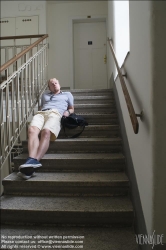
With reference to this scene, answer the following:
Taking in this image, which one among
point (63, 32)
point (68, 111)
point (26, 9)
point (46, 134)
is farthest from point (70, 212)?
point (26, 9)

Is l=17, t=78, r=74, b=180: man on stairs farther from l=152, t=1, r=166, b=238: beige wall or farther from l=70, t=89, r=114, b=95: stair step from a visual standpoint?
l=152, t=1, r=166, b=238: beige wall

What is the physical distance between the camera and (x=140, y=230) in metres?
1.22

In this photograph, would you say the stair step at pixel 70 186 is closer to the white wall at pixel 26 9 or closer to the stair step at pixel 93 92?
the stair step at pixel 93 92

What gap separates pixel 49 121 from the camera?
1.93m

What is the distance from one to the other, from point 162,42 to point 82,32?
3943 mm

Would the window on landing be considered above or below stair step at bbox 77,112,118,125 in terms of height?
above

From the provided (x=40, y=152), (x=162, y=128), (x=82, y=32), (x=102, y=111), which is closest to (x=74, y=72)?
(x=82, y=32)

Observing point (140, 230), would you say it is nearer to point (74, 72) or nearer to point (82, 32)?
point (74, 72)

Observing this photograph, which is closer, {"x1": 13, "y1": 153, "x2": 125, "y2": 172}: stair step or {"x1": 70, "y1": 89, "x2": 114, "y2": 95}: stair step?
{"x1": 13, "y1": 153, "x2": 125, "y2": 172}: stair step

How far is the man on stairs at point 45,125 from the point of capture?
1.58 metres

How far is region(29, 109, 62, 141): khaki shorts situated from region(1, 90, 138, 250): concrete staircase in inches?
5.7

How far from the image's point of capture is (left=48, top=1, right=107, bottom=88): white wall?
14.2 ft

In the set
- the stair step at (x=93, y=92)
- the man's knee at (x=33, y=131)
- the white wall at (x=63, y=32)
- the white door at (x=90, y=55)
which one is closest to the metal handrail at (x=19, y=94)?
the man's knee at (x=33, y=131)

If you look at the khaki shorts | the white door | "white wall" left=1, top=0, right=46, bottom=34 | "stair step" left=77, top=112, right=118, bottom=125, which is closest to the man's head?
the khaki shorts
